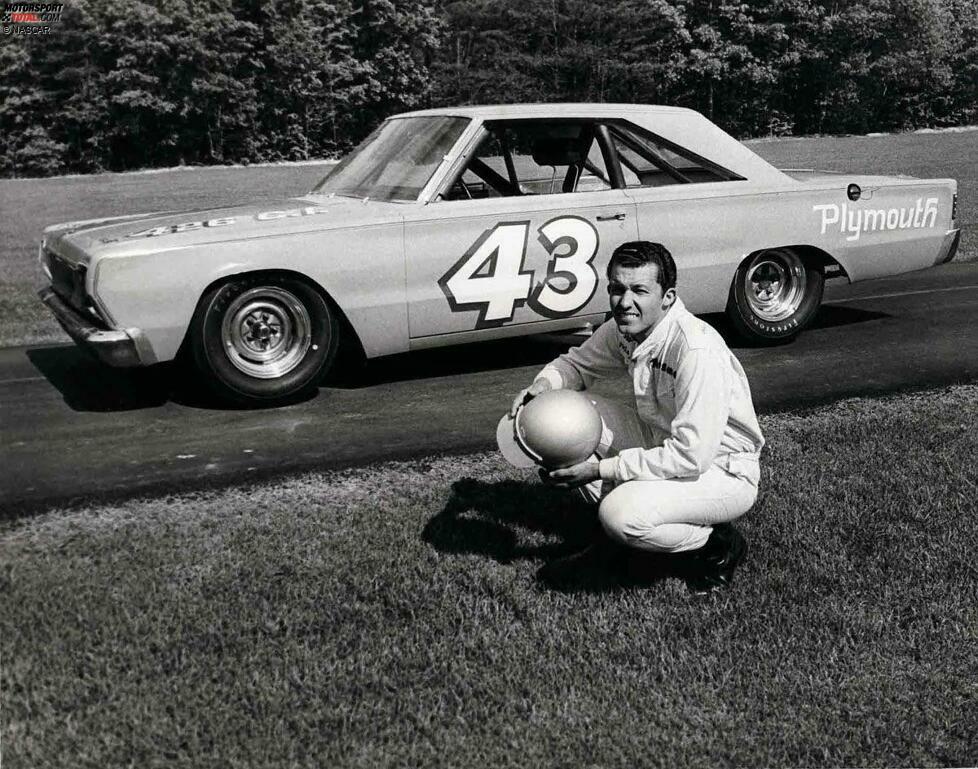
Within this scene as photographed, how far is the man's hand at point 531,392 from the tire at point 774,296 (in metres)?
3.32

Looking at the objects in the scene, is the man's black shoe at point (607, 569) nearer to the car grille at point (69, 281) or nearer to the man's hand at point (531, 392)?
the man's hand at point (531, 392)

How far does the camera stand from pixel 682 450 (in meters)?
3.53

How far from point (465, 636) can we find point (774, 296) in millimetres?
4653

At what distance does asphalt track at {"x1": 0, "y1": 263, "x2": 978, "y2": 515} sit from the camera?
5.02m

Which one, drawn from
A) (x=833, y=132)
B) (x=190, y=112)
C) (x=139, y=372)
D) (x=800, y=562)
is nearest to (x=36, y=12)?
(x=139, y=372)

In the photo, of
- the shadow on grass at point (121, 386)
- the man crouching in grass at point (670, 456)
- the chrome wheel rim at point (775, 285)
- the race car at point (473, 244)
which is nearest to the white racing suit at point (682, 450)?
the man crouching in grass at point (670, 456)

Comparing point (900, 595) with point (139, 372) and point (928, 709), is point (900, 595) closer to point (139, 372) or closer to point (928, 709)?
point (928, 709)

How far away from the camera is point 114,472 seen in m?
4.95

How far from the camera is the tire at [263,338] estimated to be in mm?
5755

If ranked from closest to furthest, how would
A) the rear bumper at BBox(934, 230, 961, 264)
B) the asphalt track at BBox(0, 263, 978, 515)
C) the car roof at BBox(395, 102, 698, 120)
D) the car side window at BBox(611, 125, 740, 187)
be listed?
the asphalt track at BBox(0, 263, 978, 515) < the car roof at BBox(395, 102, 698, 120) < the car side window at BBox(611, 125, 740, 187) < the rear bumper at BBox(934, 230, 961, 264)

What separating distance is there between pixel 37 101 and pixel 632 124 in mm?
28517

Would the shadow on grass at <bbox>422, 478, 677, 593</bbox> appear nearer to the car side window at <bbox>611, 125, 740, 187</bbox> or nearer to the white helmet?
the white helmet

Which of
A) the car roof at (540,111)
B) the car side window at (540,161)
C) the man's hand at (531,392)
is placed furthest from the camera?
the car side window at (540,161)

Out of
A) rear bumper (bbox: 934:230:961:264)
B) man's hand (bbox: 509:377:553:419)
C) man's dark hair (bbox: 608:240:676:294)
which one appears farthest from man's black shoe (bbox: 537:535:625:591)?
rear bumper (bbox: 934:230:961:264)
